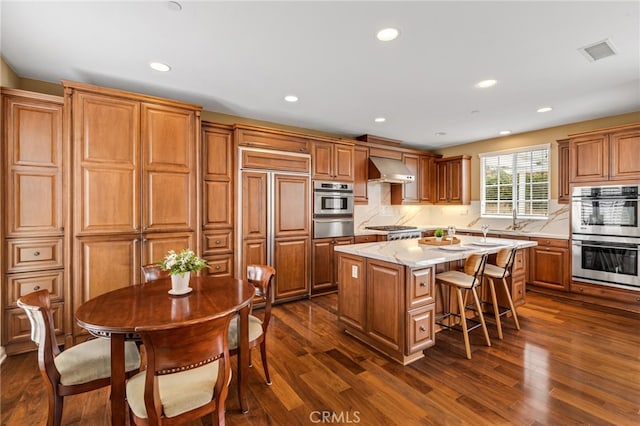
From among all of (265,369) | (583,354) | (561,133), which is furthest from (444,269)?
(561,133)

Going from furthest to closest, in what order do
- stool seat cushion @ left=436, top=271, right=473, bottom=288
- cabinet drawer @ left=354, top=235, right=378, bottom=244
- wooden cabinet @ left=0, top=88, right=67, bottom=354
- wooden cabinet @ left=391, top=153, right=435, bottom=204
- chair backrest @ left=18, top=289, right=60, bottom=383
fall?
wooden cabinet @ left=391, top=153, right=435, bottom=204, cabinet drawer @ left=354, top=235, right=378, bottom=244, stool seat cushion @ left=436, top=271, right=473, bottom=288, wooden cabinet @ left=0, top=88, right=67, bottom=354, chair backrest @ left=18, top=289, right=60, bottom=383

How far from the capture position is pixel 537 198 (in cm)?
515

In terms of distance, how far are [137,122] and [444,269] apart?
3.58 metres

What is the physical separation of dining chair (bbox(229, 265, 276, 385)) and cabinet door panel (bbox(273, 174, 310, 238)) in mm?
1640

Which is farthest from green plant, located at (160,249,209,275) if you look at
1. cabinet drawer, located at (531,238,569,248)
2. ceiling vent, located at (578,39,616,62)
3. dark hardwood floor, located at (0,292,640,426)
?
cabinet drawer, located at (531,238,569,248)

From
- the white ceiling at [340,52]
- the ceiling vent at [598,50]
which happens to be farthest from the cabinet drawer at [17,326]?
the ceiling vent at [598,50]

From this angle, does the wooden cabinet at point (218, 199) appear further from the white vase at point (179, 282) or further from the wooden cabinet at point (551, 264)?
the wooden cabinet at point (551, 264)

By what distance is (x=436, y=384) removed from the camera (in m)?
2.27

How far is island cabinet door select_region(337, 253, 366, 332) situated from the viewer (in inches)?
118

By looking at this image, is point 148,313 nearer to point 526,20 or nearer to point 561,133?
point 526,20

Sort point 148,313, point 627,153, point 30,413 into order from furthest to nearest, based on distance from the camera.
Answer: point 627,153
point 30,413
point 148,313

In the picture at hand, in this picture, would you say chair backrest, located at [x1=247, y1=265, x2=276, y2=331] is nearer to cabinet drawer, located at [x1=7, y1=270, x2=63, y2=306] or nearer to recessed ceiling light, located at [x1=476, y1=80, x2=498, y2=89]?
cabinet drawer, located at [x1=7, y1=270, x2=63, y2=306]

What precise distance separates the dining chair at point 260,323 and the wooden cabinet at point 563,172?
16.1ft

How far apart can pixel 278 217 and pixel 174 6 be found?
2659 mm
